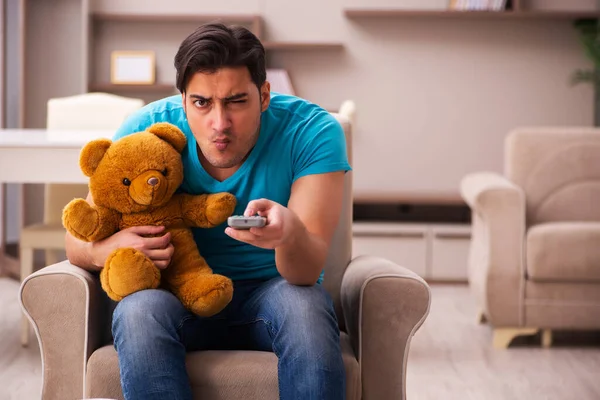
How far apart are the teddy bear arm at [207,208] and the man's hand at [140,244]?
0.07m

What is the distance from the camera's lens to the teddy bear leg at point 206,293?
67.7 inches

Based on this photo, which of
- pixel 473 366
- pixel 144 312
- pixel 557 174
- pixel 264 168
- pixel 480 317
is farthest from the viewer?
A: pixel 480 317

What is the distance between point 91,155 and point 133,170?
0.10 meters

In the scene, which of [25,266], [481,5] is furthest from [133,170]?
[481,5]

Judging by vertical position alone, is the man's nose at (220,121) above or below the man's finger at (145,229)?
above

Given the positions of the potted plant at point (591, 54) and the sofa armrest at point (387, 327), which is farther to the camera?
the potted plant at point (591, 54)

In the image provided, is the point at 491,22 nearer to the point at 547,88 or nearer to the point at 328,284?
the point at 547,88

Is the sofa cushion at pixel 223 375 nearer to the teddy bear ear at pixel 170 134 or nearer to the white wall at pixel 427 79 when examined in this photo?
the teddy bear ear at pixel 170 134

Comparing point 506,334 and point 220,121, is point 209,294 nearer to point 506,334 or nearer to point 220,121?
point 220,121

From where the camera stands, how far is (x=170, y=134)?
1.82 metres

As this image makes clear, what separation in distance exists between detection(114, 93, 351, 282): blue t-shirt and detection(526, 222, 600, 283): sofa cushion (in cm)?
162

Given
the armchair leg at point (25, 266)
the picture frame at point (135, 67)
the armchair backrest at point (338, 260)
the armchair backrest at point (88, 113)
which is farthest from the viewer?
the picture frame at point (135, 67)

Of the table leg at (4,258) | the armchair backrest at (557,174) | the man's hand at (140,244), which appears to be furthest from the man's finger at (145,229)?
the table leg at (4,258)

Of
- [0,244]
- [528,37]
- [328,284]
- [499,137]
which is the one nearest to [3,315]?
[0,244]
